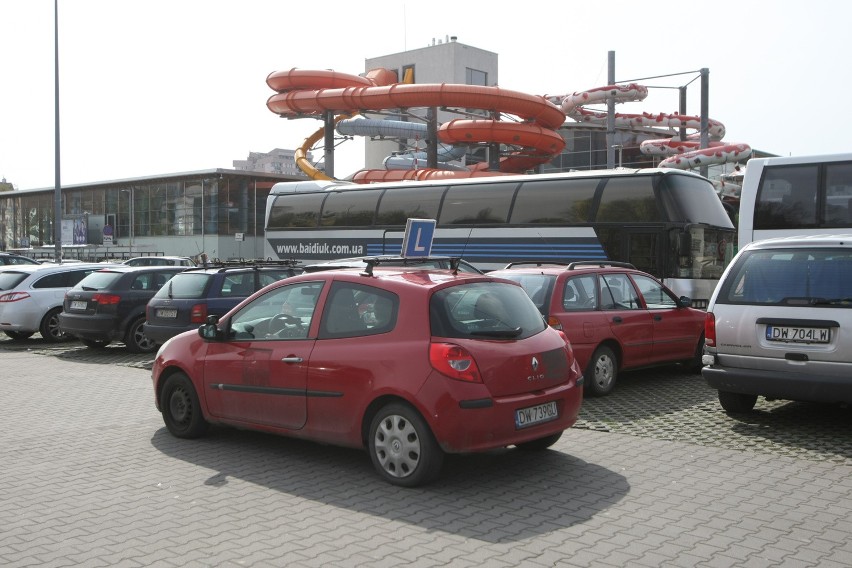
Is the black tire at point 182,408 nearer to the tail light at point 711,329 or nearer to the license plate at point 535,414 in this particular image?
the license plate at point 535,414

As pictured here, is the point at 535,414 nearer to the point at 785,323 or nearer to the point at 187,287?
the point at 785,323

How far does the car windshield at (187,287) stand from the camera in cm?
1338

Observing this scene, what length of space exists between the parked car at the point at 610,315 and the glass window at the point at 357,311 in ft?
10.4

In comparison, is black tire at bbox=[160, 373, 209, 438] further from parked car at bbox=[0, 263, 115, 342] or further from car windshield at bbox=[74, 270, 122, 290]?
parked car at bbox=[0, 263, 115, 342]

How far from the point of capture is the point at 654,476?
21.3 ft

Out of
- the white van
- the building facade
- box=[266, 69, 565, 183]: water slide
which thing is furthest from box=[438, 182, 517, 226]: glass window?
the building facade

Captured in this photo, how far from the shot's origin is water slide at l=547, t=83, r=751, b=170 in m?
32.1

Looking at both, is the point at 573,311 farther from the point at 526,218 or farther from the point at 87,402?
the point at 526,218

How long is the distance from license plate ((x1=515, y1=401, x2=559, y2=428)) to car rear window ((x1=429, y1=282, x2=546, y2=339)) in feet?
1.76

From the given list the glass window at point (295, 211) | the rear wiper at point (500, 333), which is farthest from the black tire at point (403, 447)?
the glass window at point (295, 211)

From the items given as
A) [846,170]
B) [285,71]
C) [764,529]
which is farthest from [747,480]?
[285,71]

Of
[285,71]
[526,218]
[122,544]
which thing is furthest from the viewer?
[285,71]

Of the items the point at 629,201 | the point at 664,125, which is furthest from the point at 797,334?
the point at 664,125

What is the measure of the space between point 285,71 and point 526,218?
27.5 m
